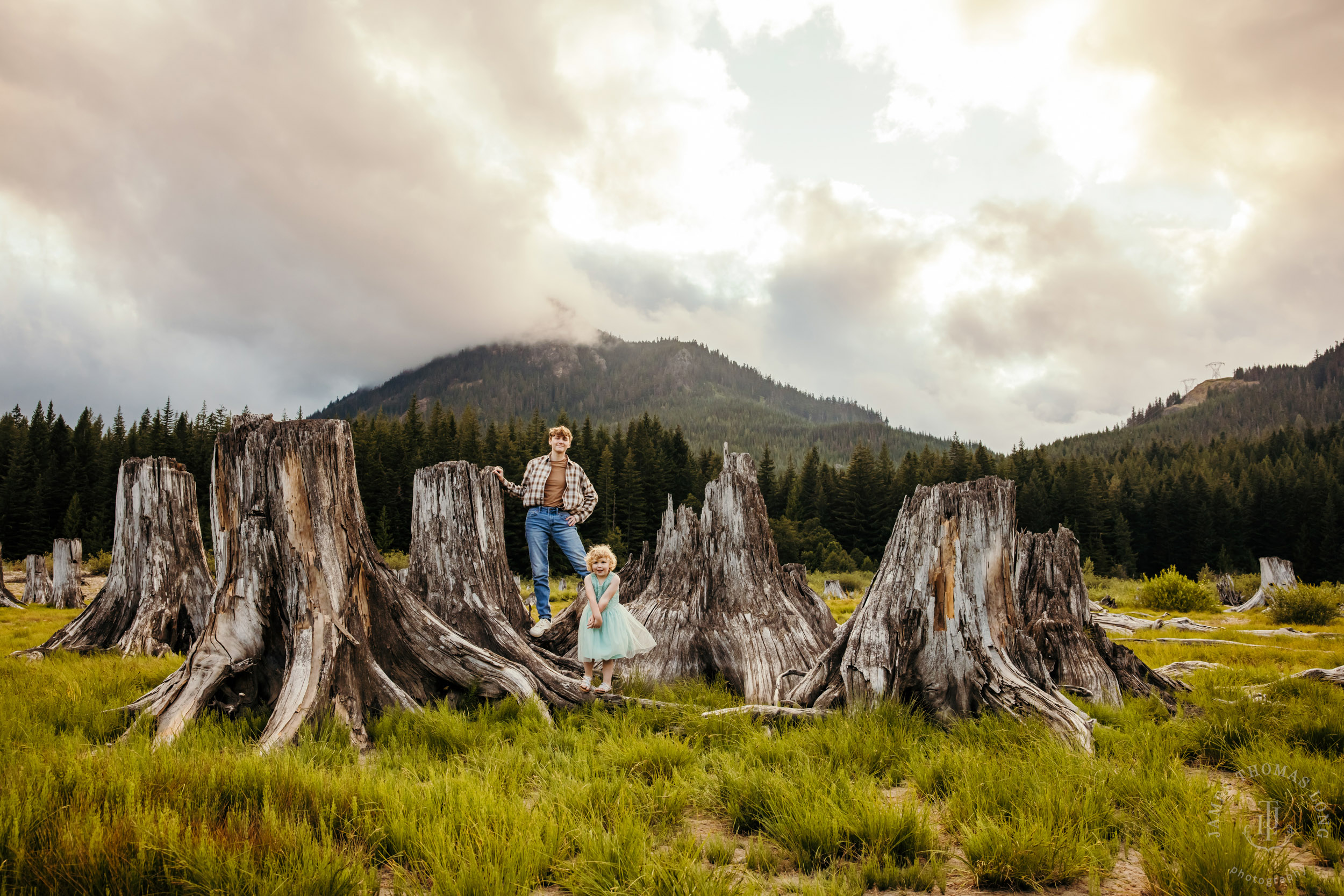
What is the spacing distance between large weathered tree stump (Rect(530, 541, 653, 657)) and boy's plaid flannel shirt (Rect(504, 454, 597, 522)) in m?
1.15

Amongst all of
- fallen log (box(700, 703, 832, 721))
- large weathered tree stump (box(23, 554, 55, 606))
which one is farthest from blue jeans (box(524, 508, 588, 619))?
large weathered tree stump (box(23, 554, 55, 606))

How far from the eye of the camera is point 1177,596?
2014cm

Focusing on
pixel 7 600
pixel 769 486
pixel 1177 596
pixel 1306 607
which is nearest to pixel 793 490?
pixel 769 486

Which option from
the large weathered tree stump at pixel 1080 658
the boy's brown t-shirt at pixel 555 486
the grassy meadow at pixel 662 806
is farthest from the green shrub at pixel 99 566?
the large weathered tree stump at pixel 1080 658

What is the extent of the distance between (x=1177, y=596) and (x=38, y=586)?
121 feet

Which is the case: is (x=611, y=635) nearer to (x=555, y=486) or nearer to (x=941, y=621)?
(x=555, y=486)

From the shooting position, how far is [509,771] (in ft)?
12.8

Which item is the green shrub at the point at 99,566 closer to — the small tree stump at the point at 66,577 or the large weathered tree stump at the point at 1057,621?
the small tree stump at the point at 66,577

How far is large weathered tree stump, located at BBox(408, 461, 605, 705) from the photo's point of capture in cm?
655

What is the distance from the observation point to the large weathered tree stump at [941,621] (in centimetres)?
525

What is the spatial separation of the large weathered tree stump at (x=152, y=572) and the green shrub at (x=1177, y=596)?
2636cm

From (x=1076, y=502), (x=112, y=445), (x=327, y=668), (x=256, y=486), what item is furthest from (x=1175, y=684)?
(x=112, y=445)

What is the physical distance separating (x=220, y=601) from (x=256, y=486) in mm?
1057

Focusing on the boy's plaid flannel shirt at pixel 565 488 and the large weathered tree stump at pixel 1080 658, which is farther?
the boy's plaid flannel shirt at pixel 565 488
